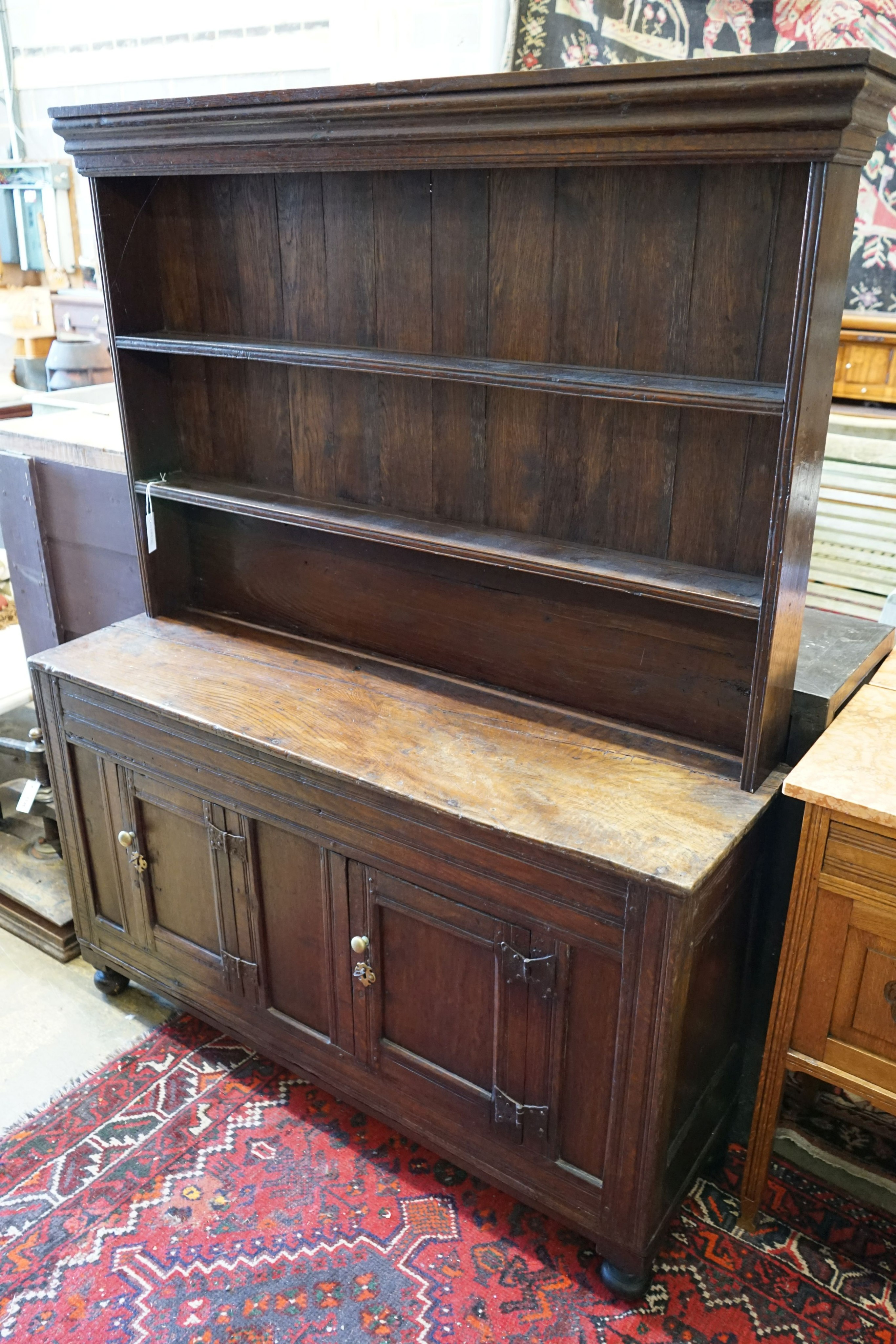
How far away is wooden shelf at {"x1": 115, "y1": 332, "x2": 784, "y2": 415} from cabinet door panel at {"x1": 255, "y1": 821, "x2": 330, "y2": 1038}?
92 centimetres

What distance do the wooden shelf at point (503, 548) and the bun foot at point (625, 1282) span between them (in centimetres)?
118

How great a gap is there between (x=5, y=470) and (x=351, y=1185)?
2248 mm

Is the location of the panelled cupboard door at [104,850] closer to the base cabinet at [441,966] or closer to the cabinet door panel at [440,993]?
the base cabinet at [441,966]

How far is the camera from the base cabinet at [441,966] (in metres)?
1.63

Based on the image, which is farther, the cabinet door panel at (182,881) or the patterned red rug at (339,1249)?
the cabinet door panel at (182,881)

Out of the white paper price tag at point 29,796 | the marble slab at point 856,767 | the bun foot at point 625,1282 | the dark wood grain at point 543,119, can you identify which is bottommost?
the bun foot at point 625,1282

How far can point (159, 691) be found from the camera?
6.88ft

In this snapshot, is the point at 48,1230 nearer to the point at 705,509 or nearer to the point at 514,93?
the point at 705,509

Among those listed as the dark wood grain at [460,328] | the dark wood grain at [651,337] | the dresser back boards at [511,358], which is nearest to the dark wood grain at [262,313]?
the dresser back boards at [511,358]

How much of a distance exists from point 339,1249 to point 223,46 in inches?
156

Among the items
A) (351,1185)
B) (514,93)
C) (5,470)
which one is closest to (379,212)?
(514,93)

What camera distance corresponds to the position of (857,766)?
5.35 ft

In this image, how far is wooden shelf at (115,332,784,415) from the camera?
1543mm

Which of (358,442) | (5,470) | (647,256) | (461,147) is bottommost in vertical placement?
(5,470)
